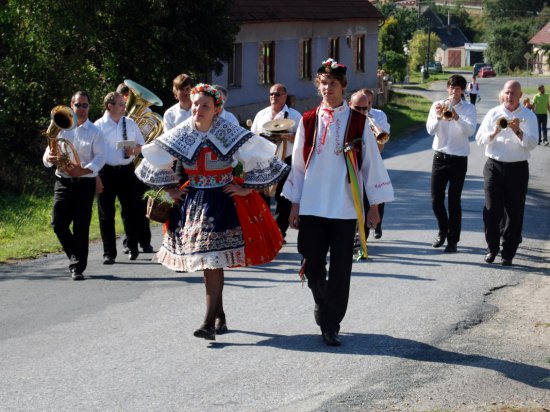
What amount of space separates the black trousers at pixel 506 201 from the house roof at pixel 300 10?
781 inches

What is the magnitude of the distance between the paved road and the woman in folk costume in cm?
A: 64

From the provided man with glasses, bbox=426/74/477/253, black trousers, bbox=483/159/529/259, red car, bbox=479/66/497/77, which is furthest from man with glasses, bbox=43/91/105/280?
red car, bbox=479/66/497/77

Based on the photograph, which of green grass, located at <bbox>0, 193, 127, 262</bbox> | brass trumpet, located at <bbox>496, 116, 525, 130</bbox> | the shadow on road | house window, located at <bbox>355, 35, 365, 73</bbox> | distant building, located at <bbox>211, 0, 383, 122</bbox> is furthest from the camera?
house window, located at <bbox>355, 35, 365, 73</bbox>

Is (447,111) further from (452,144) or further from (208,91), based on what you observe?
(208,91)

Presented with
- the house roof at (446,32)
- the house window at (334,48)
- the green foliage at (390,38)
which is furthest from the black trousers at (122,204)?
the house roof at (446,32)

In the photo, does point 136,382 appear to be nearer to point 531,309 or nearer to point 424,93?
point 531,309

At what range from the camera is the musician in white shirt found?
11750 millimetres

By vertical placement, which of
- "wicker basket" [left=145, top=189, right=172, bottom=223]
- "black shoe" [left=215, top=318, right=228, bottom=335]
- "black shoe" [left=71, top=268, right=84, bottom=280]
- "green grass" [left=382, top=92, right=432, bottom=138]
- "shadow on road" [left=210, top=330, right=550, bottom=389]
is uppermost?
"wicker basket" [left=145, top=189, right=172, bottom=223]

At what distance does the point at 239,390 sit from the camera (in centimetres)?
714

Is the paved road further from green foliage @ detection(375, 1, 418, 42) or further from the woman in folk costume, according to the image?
green foliage @ detection(375, 1, 418, 42)

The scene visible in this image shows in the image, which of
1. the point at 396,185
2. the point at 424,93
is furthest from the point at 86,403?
the point at 424,93

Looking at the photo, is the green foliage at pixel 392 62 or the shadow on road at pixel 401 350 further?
the green foliage at pixel 392 62

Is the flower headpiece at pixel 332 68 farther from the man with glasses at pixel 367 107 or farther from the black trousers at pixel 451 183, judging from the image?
the black trousers at pixel 451 183

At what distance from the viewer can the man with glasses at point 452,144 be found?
1257 cm
